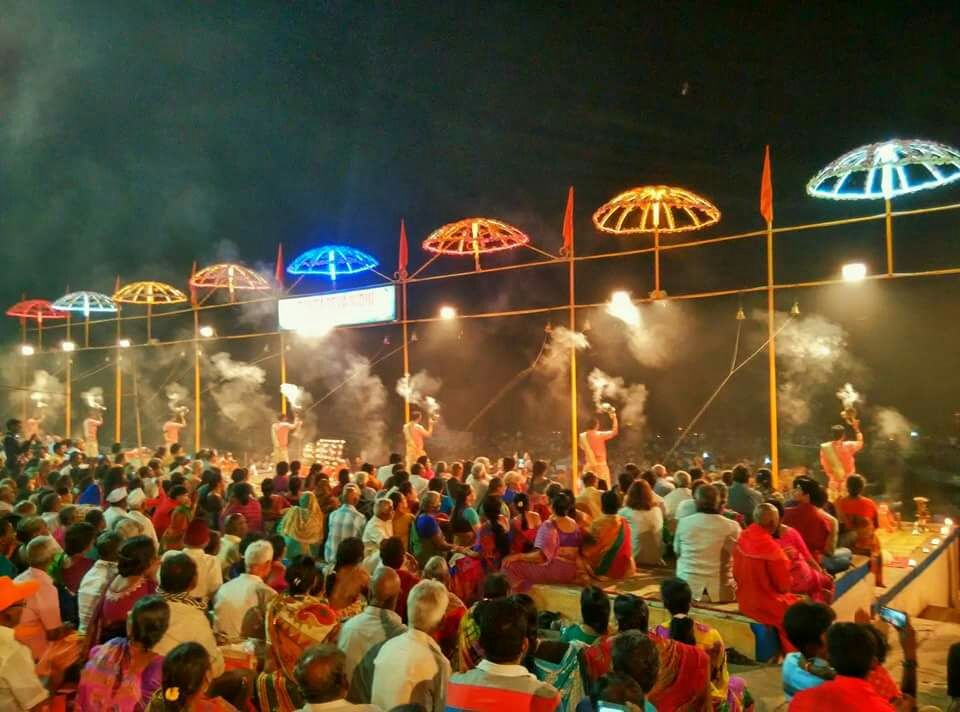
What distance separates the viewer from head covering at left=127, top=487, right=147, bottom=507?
8188 mm

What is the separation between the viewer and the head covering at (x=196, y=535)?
5.98 m

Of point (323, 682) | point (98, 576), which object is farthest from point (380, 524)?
point (323, 682)

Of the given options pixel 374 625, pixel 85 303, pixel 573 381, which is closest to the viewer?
pixel 374 625

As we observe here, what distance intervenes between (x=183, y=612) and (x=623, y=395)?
14.7 meters

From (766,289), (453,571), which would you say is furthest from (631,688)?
(766,289)

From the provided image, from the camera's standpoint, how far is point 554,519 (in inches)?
260

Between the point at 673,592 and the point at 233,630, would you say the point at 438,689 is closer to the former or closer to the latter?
the point at 673,592

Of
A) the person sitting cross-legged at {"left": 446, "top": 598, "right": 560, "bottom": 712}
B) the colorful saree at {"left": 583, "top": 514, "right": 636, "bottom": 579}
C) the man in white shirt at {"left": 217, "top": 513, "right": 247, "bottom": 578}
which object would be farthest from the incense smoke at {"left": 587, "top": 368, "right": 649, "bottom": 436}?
the person sitting cross-legged at {"left": 446, "top": 598, "right": 560, "bottom": 712}

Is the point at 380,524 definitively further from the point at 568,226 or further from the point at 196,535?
the point at 568,226

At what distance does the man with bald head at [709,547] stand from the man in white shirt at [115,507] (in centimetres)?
542

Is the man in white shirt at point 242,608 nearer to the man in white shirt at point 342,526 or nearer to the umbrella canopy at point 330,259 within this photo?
the man in white shirt at point 342,526

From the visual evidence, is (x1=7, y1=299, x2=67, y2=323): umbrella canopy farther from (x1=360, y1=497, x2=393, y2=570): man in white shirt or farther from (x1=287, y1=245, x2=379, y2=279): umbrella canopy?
(x1=360, y1=497, x2=393, y2=570): man in white shirt

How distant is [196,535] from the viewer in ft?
19.6

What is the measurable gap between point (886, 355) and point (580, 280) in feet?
23.6
